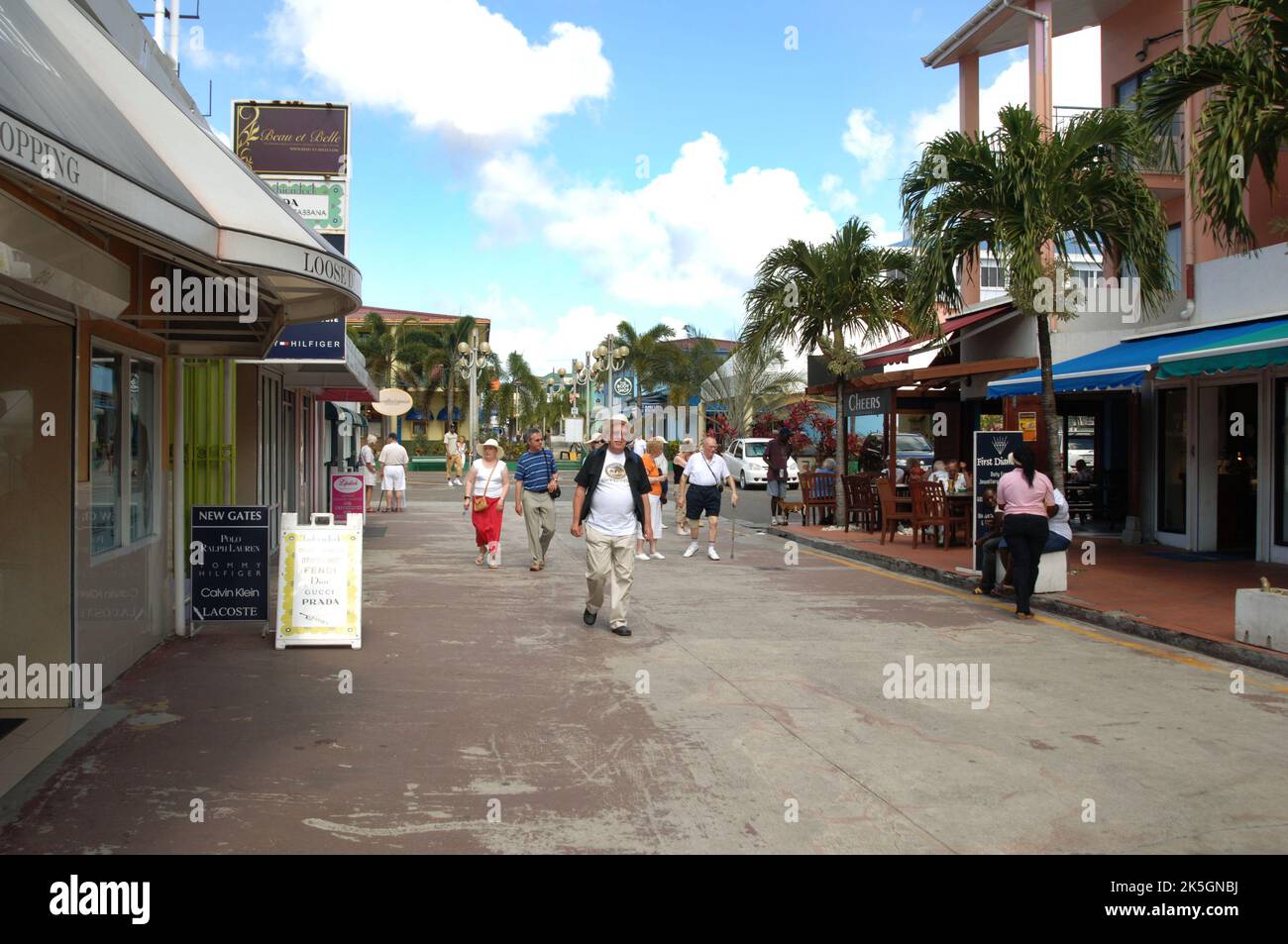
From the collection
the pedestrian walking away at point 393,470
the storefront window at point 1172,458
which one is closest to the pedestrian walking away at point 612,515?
the storefront window at point 1172,458

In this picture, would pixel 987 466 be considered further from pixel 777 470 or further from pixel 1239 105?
pixel 777 470

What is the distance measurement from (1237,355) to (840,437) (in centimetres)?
954

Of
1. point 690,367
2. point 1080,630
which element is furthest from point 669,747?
point 690,367

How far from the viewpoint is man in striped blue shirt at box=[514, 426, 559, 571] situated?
13766 mm

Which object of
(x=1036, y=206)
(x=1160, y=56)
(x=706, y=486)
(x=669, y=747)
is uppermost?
(x=1160, y=56)

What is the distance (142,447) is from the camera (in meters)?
8.35

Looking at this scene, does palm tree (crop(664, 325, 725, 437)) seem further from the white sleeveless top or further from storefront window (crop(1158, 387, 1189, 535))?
the white sleeveless top

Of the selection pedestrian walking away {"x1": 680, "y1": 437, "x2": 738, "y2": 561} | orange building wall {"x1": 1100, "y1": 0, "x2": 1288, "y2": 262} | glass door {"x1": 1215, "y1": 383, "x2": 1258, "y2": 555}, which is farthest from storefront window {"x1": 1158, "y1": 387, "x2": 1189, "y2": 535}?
pedestrian walking away {"x1": 680, "y1": 437, "x2": 738, "y2": 561}

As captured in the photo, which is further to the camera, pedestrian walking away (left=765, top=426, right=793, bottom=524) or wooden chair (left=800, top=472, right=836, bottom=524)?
wooden chair (left=800, top=472, right=836, bottom=524)

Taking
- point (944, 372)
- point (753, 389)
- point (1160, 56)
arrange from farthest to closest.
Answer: point (753, 389), point (944, 372), point (1160, 56)

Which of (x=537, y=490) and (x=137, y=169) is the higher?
(x=137, y=169)

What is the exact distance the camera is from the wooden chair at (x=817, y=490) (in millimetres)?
21047

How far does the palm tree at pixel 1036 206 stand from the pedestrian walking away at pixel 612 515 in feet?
16.6
